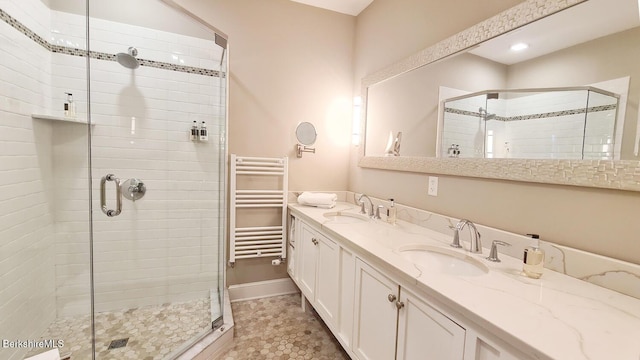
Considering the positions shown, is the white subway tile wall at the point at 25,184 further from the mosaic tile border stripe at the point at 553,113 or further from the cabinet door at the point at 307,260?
the mosaic tile border stripe at the point at 553,113

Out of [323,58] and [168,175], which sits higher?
[323,58]

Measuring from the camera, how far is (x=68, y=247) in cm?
186

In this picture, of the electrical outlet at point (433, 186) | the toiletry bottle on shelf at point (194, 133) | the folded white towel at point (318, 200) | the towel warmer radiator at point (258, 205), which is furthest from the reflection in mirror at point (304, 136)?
the electrical outlet at point (433, 186)

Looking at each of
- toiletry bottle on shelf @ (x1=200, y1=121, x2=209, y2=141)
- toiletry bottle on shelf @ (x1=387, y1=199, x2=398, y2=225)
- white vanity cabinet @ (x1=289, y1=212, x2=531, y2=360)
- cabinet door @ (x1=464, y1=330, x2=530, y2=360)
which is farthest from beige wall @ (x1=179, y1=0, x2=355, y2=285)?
cabinet door @ (x1=464, y1=330, x2=530, y2=360)

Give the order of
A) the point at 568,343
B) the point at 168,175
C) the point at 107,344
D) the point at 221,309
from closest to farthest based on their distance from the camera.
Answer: the point at 568,343, the point at 107,344, the point at 221,309, the point at 168,175

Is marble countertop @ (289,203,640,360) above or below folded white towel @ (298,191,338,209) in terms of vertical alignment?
below

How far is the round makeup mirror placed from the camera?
2.46 meters

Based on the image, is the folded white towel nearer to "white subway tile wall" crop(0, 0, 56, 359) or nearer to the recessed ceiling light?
the recessed ceiling light

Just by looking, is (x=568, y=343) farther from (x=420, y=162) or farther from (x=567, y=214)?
(x=420, y=162)

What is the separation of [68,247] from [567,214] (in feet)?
9.06

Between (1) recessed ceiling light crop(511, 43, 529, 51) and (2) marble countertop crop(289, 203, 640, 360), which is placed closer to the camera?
(2) marble countertop crop(289, 203, 640, 360)

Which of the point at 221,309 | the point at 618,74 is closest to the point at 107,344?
the point at 221,309

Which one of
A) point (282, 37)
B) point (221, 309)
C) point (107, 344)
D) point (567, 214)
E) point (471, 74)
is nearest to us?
point (567, 214)

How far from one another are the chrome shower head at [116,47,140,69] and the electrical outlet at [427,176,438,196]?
219cm
